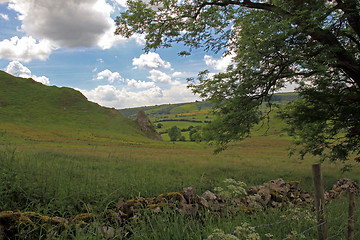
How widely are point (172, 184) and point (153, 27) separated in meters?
8.71

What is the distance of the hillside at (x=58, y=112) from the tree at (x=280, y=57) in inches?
2167

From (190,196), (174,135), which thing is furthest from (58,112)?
(190,196)

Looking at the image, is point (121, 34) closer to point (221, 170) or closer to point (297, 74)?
point (297, 74)

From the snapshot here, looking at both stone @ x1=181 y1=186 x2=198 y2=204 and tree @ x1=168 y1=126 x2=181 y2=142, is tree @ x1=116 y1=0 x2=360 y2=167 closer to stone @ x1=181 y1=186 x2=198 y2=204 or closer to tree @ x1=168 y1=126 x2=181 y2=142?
stone @ x1=181 y1=186 x2=198 y2=204

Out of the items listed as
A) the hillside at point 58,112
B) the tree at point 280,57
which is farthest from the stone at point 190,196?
the hillside at point 58,112

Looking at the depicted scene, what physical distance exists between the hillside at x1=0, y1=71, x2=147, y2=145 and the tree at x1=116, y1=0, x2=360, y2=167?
5503 cm

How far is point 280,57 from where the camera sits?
945 cm

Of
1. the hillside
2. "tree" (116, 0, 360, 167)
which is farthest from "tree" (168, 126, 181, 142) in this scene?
"tree" (116, 0, 360, 167)

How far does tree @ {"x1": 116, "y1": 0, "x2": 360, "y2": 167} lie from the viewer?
890 centimetres

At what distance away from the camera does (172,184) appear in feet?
32.6

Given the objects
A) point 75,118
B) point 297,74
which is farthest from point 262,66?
point 75,118

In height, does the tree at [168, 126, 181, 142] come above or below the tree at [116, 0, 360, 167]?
below

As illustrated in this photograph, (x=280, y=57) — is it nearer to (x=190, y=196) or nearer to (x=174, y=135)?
(x=190, y=196)

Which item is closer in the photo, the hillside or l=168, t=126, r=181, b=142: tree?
the hillside
